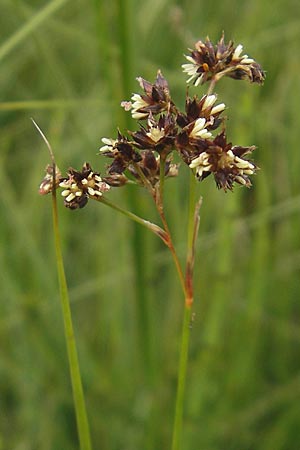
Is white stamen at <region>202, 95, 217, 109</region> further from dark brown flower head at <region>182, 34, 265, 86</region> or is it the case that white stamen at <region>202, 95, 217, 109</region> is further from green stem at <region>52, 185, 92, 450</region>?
green stem at <region>52, 185, 92, 450</region>

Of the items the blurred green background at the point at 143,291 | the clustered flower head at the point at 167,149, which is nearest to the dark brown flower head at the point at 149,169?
the clustered flower head at the point at 167,149

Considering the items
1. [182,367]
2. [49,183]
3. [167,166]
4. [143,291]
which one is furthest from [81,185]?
[143,291]

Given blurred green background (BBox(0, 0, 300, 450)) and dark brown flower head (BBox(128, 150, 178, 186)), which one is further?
blurred green background (BBox(0, 0, 300, 450))

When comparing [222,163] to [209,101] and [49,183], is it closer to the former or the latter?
[209,101]

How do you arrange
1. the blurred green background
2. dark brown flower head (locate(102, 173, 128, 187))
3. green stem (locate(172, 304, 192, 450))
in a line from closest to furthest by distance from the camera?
green stem (locate(172, 304, 192, 450)) < dark brown flower head (locate(102, 173, 128, 187)) < the blurred green background

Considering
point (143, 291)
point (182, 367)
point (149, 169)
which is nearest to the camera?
point (182, 367)

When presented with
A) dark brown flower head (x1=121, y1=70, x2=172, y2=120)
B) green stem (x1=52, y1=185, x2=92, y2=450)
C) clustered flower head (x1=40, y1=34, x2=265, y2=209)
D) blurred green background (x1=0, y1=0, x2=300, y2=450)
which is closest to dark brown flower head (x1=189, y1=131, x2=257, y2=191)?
clustered flower head (x1=40, y1=34, x2=265, y2=209)

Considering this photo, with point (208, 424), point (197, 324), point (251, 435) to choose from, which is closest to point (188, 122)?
point (208, 424)
